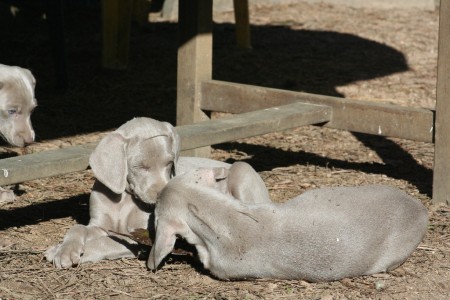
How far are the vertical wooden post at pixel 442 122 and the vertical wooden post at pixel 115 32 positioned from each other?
425 centimetres

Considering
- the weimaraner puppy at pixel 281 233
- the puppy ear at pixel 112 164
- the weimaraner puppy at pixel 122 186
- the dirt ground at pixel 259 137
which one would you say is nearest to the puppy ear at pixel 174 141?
the weimaraner puppy at pixel 122 186

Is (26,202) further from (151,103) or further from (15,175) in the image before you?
(151,103)

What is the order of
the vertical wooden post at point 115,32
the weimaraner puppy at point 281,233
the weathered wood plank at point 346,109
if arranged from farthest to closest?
the vertical wooden post at point 115,32
the weathered wood plank at point 346,109
the weimaraner puppy at point 281,233

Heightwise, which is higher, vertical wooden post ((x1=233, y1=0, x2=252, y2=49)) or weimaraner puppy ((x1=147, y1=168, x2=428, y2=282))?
vertical wooden post ((x1=233, y1=0, x2=252, y2=49))

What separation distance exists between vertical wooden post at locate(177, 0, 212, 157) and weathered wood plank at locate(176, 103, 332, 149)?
0.59 meters

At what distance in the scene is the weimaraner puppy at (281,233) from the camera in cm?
398

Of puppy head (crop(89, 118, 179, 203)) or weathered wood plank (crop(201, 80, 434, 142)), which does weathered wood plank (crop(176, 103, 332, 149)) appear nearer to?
weathered wood plank (crop(201, 80, 434, 142))

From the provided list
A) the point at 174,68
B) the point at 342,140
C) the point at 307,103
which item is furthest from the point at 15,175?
the point at 174,68

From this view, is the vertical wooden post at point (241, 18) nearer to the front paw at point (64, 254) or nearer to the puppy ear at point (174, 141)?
the puppy ear at point (174, 141)

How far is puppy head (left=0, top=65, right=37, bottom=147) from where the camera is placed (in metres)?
5.48

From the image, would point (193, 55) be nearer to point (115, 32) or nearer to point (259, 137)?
point (259, 137)

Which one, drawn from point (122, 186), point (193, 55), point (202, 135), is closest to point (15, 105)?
point (202, 135)

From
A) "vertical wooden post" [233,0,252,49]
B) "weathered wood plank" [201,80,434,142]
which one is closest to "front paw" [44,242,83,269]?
"weathered wood plank" [201,80,434,142]

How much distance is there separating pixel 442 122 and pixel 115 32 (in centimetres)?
432
